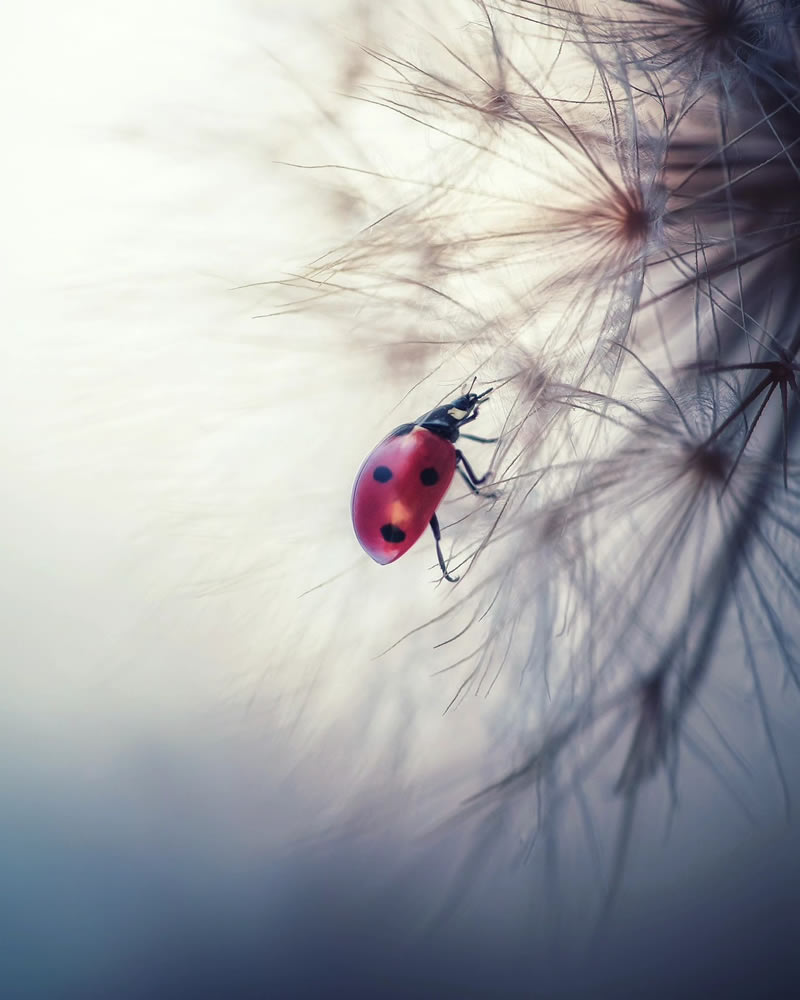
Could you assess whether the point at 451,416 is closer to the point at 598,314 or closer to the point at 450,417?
the point at 450,417

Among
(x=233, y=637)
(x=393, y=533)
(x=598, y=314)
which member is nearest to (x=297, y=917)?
(x=233, y=637)

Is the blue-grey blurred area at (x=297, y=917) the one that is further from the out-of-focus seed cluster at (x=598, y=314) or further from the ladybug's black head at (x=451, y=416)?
the ladybug's black head at (x=451, y=416)

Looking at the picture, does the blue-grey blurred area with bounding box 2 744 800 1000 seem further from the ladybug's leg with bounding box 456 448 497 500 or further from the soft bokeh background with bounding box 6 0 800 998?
the ladybug's leg with bounding box 456 448 497 500

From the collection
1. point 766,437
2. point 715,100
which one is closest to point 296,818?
point 766,437

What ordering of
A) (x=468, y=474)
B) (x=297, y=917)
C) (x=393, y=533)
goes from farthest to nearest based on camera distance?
1. (x=297, y=917)
2. (x=468, y=474)
3. (x=393, y=533)

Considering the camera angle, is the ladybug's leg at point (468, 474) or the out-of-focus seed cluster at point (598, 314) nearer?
the out-of-focus seed cluster at point (598, 314)

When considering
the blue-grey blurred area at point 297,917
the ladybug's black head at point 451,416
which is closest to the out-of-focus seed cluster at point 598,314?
the ladybug's black head at point 451,416

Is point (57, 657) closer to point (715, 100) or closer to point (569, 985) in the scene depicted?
point (569, 985)

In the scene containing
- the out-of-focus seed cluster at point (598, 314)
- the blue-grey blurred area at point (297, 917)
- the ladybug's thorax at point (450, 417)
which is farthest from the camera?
the blue-grey blurred area at point (297, 917)
